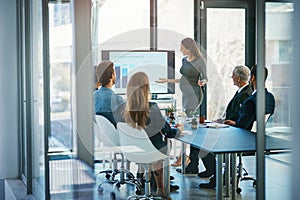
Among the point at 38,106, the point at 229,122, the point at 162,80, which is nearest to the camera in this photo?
the point at 229,122

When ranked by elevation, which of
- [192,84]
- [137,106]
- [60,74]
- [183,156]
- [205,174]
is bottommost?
[205,174]

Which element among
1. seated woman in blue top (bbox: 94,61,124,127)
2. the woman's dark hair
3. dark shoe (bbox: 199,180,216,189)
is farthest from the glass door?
the woman's dark hair

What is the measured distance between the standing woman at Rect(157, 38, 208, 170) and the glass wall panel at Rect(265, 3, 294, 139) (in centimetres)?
218

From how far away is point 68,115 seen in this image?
427 cm

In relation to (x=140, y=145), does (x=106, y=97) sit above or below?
above

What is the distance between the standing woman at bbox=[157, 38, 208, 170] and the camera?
170 inches

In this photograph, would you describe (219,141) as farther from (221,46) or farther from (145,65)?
(145,65)

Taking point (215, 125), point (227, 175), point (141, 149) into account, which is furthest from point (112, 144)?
point (227, 175)

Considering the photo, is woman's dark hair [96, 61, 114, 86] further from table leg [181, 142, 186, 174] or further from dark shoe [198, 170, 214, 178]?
dark shoe [198, 170, 214, 178]

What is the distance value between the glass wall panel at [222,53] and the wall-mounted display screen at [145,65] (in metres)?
0.61

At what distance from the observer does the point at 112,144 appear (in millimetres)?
4500

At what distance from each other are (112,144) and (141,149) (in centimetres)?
66

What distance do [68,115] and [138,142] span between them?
2.58 ft

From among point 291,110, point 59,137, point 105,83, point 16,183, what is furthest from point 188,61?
point 291,110
